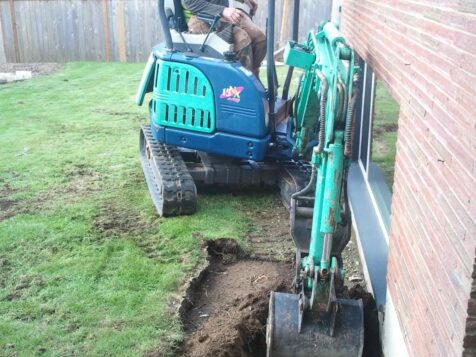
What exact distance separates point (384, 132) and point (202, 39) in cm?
209

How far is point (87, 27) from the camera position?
55.6 feet

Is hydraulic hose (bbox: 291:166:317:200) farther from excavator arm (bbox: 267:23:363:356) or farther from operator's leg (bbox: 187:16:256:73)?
operator's leg (bbox: 187:16:256:73)

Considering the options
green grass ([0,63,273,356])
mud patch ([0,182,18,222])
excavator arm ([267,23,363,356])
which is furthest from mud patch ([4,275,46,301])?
excavator arm ([267,23,363,356])

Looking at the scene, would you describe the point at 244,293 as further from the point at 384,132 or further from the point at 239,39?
the point at 239,39

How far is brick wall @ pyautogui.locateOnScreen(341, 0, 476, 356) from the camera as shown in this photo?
237 cm

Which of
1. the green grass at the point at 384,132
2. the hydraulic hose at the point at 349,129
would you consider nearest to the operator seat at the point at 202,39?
the green grass at the point at 384,132

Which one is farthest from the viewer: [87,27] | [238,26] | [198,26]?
[87,27]

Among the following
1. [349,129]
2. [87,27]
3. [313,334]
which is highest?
[349,129]

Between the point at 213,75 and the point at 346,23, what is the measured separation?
2.46 m

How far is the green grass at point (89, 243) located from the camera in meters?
4.25

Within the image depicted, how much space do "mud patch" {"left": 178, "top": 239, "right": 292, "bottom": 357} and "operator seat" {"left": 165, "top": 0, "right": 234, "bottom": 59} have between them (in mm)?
2005

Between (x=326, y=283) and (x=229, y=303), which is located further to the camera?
(x=229, y=303)

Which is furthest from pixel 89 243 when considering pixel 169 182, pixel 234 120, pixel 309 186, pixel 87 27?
pixel 87 27

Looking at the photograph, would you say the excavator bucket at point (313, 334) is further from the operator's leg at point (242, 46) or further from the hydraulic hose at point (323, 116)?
the operator's leg at point (242, 46)
